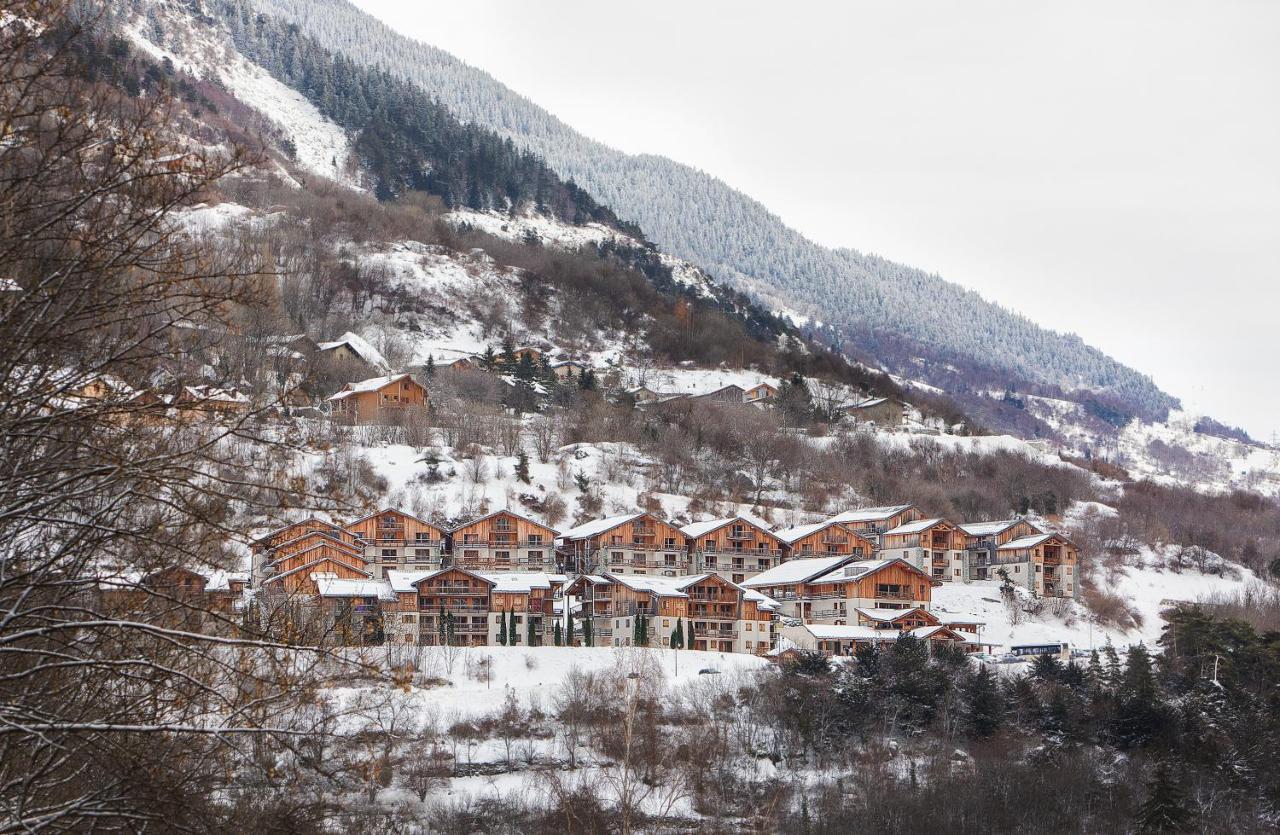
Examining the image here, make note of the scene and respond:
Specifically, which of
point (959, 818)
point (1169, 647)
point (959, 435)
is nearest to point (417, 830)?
point (959, 818)

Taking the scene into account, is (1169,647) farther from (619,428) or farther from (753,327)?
(753,327)

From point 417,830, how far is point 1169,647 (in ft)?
135

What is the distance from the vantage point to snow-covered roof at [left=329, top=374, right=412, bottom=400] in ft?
294

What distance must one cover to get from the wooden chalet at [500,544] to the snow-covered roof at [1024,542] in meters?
29.4

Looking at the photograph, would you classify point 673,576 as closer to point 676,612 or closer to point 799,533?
point 676,612

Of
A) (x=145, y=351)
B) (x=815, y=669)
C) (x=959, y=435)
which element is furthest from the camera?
(x=959, y=435)

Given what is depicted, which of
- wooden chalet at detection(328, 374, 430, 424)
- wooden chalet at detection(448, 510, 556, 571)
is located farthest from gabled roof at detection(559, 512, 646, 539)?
wooden chalet at detection(328, 374, 430, 424)

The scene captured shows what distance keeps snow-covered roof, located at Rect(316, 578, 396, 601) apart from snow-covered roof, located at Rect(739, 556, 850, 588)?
836 inches

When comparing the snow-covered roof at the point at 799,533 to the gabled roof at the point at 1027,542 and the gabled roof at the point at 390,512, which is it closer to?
the gabled roof at the point at 1027,542

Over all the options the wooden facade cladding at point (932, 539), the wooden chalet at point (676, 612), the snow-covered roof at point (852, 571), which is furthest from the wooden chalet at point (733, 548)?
the wooden chalet at point (676, 612)

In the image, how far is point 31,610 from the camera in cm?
778

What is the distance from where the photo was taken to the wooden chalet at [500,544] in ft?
223

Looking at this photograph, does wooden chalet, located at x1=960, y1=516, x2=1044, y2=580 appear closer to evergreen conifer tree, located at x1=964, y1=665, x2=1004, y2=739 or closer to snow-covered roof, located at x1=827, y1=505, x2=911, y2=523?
snow-covered roof, located at x1=827, y1=505, x2=911, y2=523

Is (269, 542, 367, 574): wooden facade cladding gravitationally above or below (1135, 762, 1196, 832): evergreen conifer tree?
above
